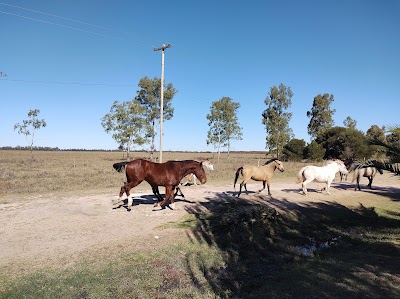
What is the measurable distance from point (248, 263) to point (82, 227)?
16.6 ft

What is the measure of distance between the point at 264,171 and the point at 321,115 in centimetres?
4333

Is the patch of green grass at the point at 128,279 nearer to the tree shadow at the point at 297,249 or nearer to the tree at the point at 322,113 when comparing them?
the tree shadow at the point at 297,249

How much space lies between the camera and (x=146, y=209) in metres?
11.5

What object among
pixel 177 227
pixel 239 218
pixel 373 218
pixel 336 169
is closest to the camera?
pixel 177 227

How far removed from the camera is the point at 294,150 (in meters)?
46.8

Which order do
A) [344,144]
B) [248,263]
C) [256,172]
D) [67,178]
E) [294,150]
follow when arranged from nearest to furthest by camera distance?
[248,263]
[256,172]
[67,178]
[344,144]
[294,150]

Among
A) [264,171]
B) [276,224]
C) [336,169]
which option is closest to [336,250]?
[276,224]

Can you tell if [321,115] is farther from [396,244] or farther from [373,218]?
[396,244]

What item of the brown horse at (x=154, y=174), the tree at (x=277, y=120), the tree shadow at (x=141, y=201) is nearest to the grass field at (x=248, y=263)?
the brown horse at (x=154, y=174)

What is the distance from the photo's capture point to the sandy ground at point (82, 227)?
6.91m

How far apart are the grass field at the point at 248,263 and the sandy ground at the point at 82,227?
1.44 feet

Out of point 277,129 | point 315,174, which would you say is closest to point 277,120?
point 277,129

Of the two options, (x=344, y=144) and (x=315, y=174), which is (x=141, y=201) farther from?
(x=344, y=144)

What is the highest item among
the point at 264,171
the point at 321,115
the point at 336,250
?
the point at 321,115
